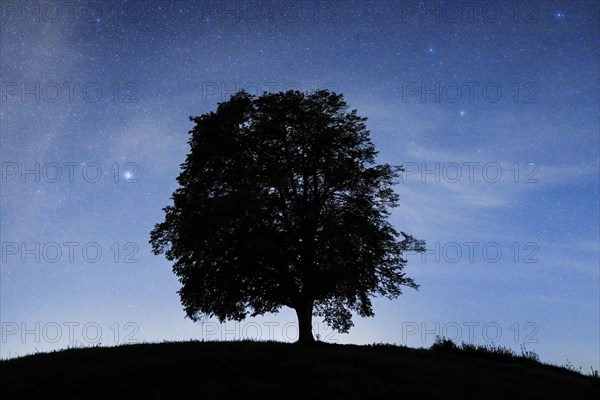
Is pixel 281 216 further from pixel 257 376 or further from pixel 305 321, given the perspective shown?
pixel 257 376

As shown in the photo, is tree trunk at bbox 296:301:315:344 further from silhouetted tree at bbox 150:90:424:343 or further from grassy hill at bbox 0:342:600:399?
grassy hill at bbox 0:342:600:399

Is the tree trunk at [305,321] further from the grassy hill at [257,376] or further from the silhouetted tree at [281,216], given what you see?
the grassy hill at [257,376]

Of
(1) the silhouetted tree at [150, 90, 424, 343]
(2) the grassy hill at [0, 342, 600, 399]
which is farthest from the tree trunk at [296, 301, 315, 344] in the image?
(2) the grassy hill at [0, 342, 600, 399]

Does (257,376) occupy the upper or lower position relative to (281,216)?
lower

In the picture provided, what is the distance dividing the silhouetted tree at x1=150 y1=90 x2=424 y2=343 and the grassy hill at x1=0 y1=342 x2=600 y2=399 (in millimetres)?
6112

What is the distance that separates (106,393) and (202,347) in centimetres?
580

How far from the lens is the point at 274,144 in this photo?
32.0 m

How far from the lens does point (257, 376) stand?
17.8 m

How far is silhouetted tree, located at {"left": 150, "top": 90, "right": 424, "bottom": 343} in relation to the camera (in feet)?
95.2

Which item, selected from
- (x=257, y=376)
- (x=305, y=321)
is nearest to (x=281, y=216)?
(x=305, y=321)

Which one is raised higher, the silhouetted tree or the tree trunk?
the silhouetted tree

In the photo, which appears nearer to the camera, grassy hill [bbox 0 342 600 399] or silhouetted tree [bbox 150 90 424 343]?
grassy hill [bbox 0 342 600 399]

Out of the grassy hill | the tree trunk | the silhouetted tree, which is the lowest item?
the grassy hill

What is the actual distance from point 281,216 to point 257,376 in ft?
44.6
